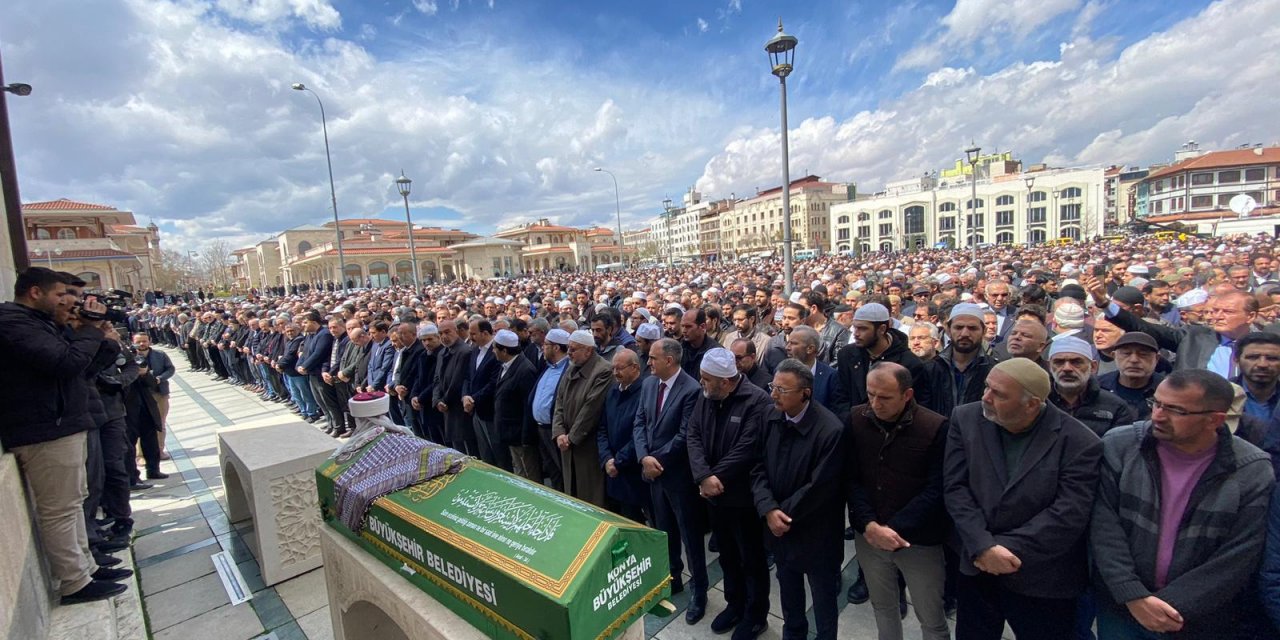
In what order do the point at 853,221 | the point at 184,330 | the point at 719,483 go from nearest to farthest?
the point at 719,483, the point at 184,330, the point at 853,221

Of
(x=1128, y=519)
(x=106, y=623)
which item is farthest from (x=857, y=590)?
(x=106, y=623)

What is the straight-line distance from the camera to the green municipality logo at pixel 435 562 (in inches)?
72.6

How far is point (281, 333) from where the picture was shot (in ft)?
32.6

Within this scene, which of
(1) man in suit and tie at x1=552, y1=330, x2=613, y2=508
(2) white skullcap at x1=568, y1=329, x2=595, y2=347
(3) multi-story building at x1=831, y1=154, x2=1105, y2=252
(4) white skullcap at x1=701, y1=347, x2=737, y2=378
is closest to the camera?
(4) white skullcap at x1=701, y1=347, x2=737, y2=378

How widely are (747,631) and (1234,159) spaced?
89359 mm

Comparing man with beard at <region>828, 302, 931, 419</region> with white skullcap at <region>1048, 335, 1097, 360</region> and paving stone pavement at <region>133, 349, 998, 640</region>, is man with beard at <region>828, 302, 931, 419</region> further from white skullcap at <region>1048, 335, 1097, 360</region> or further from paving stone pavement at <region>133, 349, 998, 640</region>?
paving stone pavement at <region>133, 349, 998, 640</region>

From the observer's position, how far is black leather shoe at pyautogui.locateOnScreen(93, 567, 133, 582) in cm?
386

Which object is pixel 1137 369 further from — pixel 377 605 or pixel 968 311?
pixel 377 605

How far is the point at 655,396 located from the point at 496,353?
7.21ft

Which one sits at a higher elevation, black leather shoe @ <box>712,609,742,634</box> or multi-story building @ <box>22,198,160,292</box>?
multi-story building @ <box>22,198,160,292</box>

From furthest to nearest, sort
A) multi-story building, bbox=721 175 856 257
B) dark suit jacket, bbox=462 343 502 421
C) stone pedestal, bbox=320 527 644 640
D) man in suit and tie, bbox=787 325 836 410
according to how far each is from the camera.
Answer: multi-story building, bbox=721 175 856 257, dark suit jacket, bbox=462 343 502 421, man in suit and tie, bbox=787 325 836 410, stone pedestal, bbox=320 527 644 640

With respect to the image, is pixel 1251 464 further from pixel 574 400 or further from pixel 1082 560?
pixel 574 400

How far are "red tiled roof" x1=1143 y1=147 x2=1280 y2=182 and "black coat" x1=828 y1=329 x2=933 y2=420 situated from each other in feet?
281

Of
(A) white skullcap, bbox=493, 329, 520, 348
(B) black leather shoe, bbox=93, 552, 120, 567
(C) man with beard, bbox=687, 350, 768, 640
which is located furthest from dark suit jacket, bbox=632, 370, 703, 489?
(B) black leather shoe, bbox=93, 552, 120, 567
